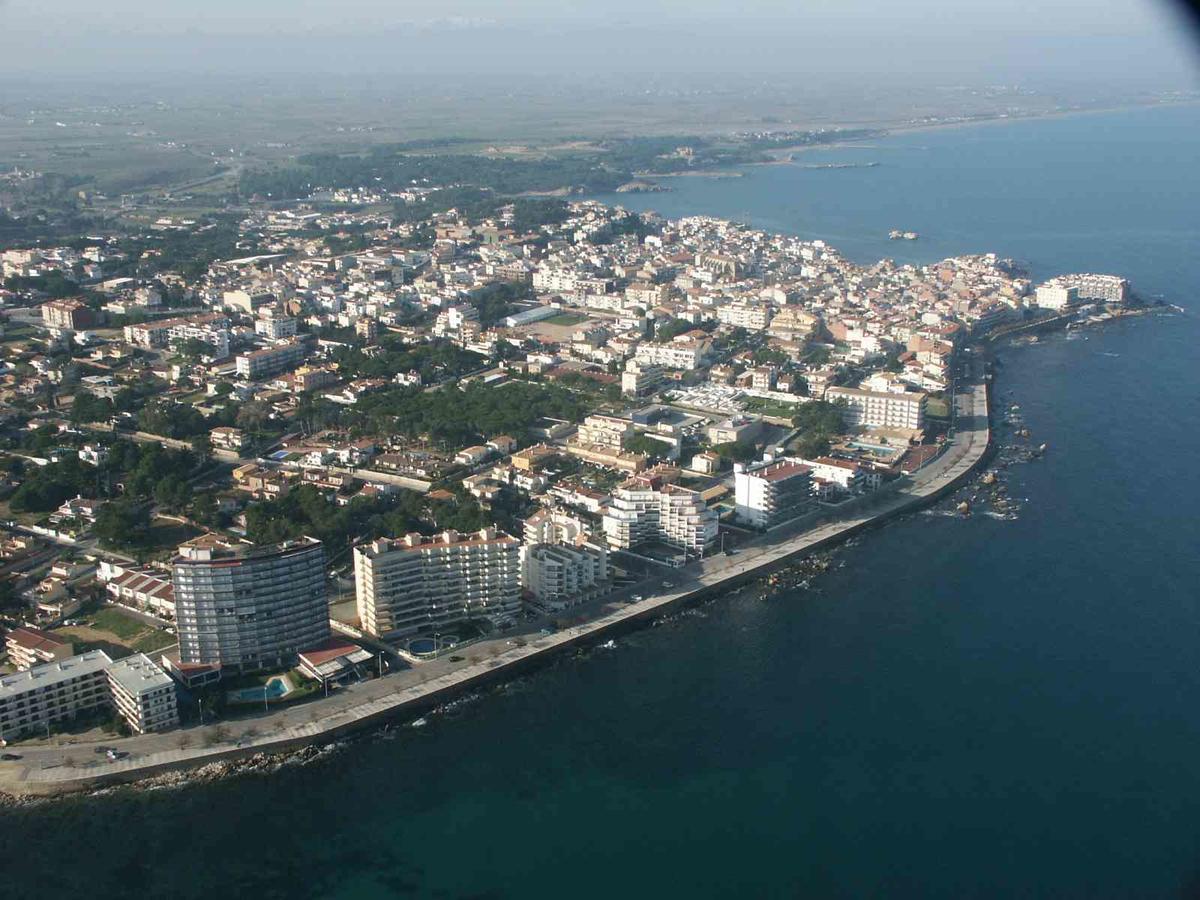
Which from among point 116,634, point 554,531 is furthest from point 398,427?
point 116,634

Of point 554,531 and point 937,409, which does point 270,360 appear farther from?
point 937,409

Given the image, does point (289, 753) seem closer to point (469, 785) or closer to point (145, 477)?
point (469, 785)

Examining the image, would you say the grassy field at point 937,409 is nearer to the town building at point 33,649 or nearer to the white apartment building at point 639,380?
the white apartment building at point 639,380

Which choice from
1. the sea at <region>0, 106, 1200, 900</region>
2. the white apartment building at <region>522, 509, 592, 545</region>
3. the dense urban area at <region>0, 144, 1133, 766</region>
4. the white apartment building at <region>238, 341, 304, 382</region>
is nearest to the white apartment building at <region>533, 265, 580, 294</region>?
the dense urban area at <region>0, 144, 1133, 766</region>

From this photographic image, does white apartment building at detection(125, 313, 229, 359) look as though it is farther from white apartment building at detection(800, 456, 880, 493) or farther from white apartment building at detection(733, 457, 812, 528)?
white apartment building at detection(800, 456, 880, 493)

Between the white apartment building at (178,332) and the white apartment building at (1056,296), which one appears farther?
the white apartment building at (1056,296)

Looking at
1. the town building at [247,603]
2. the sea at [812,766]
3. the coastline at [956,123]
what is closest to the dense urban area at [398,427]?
the town building at [247,603]

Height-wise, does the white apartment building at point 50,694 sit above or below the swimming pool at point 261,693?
above
